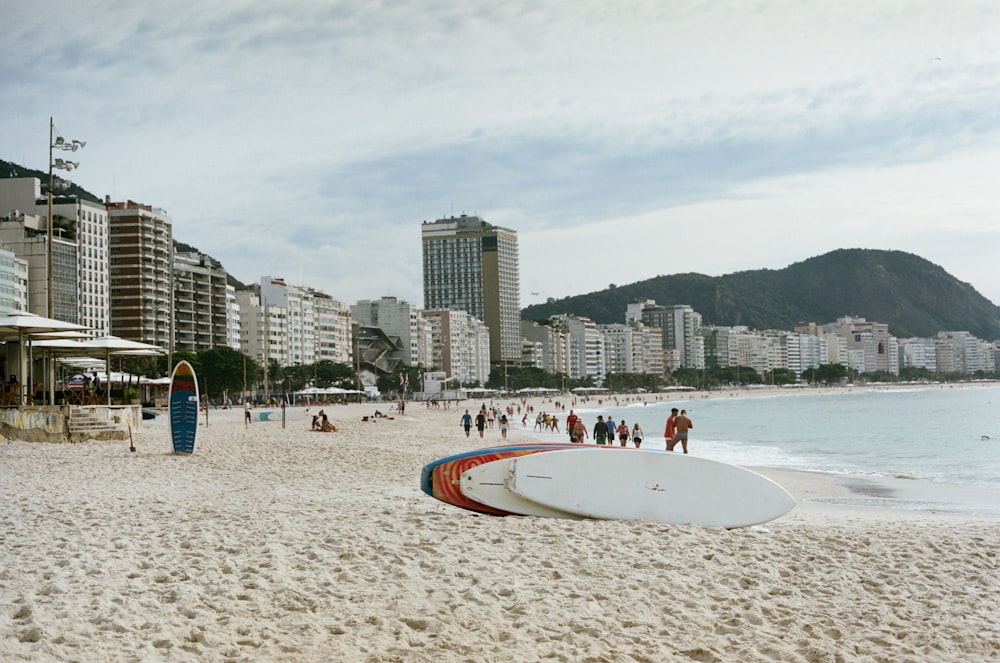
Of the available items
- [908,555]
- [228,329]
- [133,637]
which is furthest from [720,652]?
[228,329]

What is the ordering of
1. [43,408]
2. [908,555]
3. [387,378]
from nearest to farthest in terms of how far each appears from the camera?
[908,555] < [43,408] < [387,378]

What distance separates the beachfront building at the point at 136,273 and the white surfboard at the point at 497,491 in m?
94.9

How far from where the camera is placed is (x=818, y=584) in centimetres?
743

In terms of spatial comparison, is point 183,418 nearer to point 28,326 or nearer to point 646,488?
point 28,326

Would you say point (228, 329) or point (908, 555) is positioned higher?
point (228, 329)

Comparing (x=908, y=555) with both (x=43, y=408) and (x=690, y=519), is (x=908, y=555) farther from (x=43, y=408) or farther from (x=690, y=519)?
(x=43, y=408)

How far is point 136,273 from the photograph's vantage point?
3937 inches

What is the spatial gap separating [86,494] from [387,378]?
133 metres

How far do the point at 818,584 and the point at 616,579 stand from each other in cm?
161

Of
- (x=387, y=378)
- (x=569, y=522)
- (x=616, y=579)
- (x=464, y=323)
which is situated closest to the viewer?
(x=616, y=579)

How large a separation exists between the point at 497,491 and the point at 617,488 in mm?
1357

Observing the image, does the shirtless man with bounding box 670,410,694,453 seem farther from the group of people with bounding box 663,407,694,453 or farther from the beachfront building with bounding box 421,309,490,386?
the beachfront building with bounding box 421,309,490,386

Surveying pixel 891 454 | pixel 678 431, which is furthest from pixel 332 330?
pixel 678 431

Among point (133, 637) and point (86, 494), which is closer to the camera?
point (133, 637)
